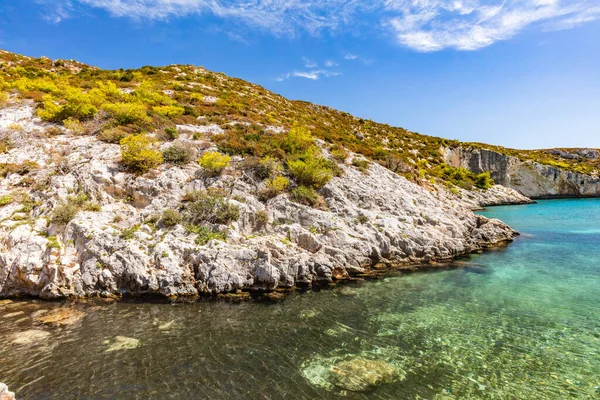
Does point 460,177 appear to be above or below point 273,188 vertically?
above

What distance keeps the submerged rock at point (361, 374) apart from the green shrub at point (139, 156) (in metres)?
16.2

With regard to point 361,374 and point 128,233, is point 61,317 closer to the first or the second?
point 128,233

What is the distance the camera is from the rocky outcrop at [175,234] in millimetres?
12328

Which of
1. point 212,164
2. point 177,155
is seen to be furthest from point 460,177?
point 177,155

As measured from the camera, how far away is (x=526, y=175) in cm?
6638

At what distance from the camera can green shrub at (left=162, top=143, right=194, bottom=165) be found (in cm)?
1930

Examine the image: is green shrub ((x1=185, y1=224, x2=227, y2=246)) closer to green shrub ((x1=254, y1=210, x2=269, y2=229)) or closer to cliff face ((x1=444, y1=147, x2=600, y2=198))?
green shrub ((x1=254, y1=210, x2=269, y2=229))

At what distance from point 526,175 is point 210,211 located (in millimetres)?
77500

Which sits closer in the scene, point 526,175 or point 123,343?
point 123,343

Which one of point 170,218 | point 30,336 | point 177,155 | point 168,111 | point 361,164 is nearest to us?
point 30,336

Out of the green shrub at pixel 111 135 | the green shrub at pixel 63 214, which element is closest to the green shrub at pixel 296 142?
the green shrub at pixel 111 135

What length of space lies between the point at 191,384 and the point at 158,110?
25012 mm

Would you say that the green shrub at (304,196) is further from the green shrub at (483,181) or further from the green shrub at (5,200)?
the green shrub at (483,181)

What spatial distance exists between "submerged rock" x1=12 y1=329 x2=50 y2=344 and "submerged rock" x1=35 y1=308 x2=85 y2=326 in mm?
555
